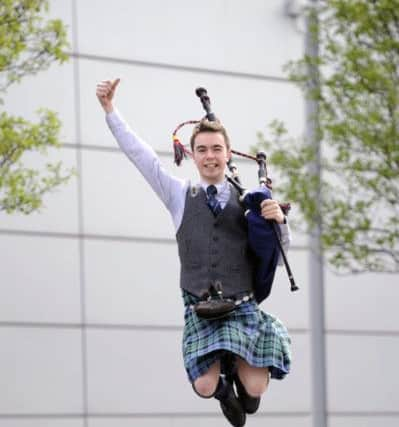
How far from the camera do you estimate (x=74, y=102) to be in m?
11.6

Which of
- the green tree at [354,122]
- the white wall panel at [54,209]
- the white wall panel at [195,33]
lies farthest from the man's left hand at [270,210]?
the white wall panel at [195,33]

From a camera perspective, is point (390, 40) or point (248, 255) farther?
point (390, 40)

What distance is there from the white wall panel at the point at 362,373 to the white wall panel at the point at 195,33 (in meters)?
3.10

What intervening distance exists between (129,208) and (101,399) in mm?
1853

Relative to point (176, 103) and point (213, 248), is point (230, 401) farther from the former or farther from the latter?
point (176, 103)

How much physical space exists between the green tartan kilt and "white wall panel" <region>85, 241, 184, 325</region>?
5.25 meters

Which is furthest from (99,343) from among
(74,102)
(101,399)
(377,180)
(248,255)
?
(248,255)

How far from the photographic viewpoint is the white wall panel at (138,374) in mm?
11703

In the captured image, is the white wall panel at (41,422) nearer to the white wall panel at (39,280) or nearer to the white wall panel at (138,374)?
the white wall panel at (138,374)

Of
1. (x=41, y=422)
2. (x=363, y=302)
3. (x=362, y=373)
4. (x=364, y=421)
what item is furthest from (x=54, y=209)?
(x=364, y=421)

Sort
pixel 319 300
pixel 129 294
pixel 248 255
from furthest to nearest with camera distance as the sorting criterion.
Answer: pixel 319 300, pixel 129 294, pixel 248 255

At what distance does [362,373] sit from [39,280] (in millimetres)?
4107

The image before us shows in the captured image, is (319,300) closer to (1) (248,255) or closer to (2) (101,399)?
(2) (101,399)

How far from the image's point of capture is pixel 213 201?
6.35m
